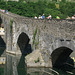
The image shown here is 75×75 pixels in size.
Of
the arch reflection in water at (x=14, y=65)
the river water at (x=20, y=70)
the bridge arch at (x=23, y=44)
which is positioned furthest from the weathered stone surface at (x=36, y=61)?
the bridge arch at (x=23, y=44)

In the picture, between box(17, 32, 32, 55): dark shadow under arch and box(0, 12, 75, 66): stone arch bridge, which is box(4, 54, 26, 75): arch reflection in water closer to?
box(17, 32, 32, 55): dark shadow under arch

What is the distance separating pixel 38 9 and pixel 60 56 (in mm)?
51225

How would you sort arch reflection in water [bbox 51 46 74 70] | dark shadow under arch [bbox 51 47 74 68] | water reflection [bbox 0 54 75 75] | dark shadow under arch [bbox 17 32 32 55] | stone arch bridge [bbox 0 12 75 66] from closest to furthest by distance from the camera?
stone arch bridge [bbox 0 12 75 66], water reflection [bbox 0 54 75 75], dark shadow under arch [bbox 51 47 74 68], arch reflection in water [bbox 51 46 74 70], dark shadow under arch [bbox 17 32 32 55]

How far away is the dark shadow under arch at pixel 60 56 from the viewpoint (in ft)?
115

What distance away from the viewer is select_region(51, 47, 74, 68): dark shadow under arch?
115ft

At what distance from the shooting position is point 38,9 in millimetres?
86312

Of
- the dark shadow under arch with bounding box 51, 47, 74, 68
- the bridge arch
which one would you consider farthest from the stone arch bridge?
the bridge arch

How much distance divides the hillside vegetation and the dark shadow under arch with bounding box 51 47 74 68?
1640 inches

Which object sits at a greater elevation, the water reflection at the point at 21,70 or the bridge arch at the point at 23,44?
the bridge arch at the point at 23,44

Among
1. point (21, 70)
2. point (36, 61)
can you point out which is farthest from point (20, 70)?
point (36, 61)

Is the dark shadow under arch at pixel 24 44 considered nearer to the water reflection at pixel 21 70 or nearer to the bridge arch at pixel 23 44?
the bridge arch at pixel 23 44

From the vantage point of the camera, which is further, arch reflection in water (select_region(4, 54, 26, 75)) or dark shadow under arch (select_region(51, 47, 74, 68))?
arch reflection in water (select_region(4, 54, 26, 75))

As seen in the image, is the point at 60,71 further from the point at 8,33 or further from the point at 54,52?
Answer: the point at 8,33

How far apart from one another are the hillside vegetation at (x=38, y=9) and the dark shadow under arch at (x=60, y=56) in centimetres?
4167
